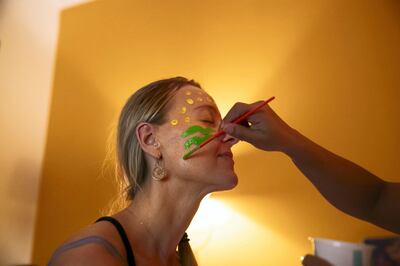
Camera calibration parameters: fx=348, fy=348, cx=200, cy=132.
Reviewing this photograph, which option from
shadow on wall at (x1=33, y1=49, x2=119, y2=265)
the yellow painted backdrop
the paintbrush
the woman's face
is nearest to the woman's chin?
the woman's face

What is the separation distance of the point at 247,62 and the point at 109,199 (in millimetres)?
872

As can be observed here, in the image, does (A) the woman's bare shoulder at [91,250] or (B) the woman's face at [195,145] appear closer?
(A) the woman's bare shoulder at [91,250]

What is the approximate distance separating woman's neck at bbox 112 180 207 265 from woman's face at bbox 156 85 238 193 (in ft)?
0.12

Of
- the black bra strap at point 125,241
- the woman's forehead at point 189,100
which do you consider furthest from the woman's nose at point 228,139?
the black bra strap at point 125,241

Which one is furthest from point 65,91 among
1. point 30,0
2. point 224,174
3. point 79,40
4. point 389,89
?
point 389,89

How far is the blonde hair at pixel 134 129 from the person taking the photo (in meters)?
0.96

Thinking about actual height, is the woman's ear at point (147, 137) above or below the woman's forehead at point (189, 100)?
below

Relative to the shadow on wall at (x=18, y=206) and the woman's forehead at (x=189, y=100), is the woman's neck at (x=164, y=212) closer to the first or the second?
the woman's forehead at (x=189, y=100)

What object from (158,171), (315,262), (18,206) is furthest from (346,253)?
(18,206)


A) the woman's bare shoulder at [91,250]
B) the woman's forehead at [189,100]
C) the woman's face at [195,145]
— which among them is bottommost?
the woman's bare shoulder at [91,250]

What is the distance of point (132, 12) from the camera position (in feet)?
5.80

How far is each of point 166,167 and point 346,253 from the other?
1.66ft

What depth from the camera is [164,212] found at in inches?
35.2

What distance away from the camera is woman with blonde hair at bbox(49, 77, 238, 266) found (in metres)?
0.88
